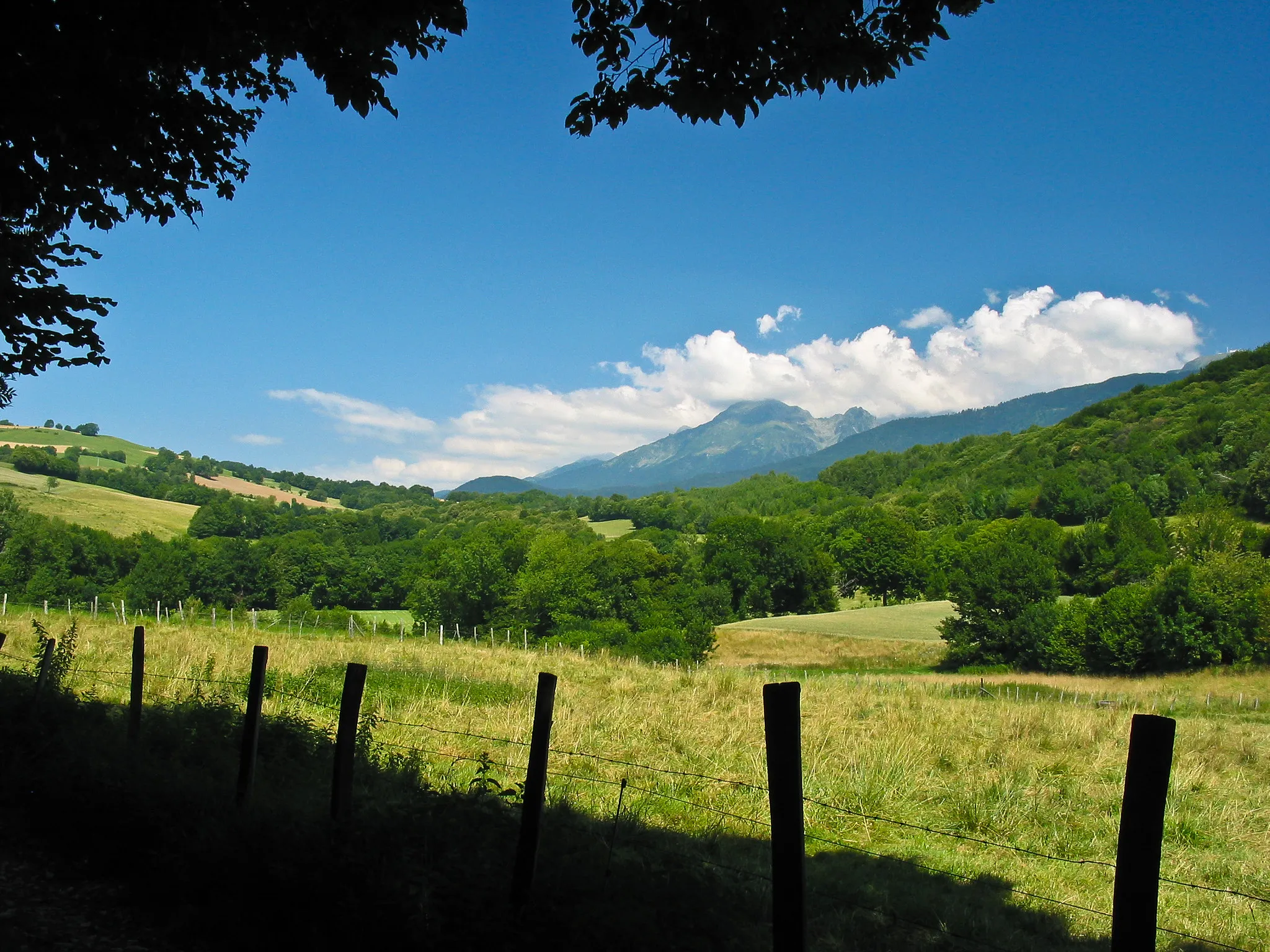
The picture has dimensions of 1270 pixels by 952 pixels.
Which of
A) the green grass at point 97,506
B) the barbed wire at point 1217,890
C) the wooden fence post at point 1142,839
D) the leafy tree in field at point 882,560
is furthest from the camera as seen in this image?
the leafy tree in field at point 882,560

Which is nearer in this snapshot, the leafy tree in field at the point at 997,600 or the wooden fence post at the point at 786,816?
the wooden fence post at the point at 786,816

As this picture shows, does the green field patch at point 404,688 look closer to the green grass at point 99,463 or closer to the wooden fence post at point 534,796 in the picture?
the wooden fence post at point 534,796

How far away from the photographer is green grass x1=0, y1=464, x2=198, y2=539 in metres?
102

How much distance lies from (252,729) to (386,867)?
8.82 feet

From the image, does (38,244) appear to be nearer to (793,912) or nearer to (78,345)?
(78,345)

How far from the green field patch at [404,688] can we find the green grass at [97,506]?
97241mm

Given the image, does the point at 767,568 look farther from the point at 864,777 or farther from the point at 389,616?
the point at 864,777

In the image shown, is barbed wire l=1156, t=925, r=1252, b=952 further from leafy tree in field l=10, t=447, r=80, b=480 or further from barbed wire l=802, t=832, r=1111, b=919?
leafy tree in field l=10, t=447, r=80, b=480

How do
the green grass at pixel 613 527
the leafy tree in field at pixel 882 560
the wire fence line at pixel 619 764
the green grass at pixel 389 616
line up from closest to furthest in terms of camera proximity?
the wire fence line at pixel 619 764 < the green grass at pixel 389 616 < the leafy tree in field at pixel 882 560 < the green grass at pixel 613 527

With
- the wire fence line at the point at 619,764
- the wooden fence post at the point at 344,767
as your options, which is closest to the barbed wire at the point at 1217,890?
the wire fence line at the point at 619,764

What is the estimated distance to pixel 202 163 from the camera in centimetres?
884

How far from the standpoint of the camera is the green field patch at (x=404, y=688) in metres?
14.3

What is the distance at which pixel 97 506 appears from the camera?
111m

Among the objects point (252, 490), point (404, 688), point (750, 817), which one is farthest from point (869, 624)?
point (252, 490)
